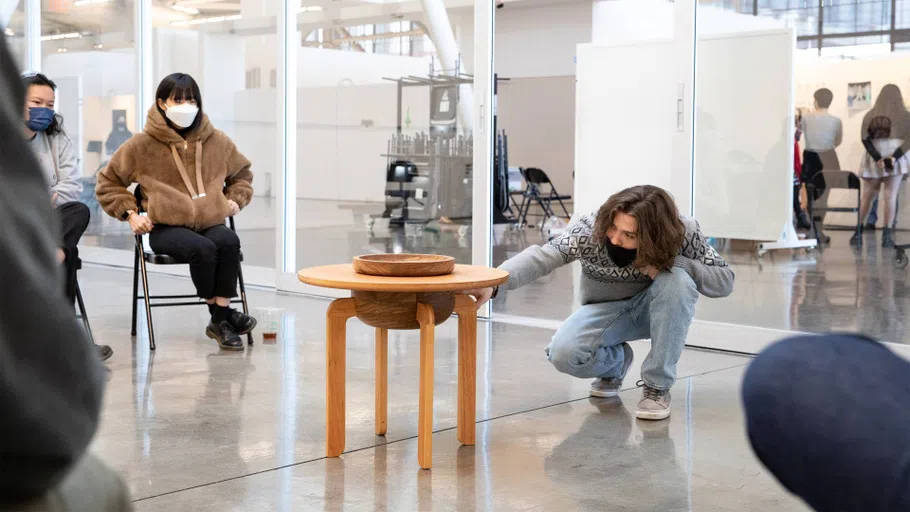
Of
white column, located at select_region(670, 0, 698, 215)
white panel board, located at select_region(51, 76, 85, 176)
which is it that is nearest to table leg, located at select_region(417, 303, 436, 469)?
white column, located at select_region(670, 0, 698, 215)

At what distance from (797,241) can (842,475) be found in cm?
442

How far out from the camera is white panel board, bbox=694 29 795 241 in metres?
5.00

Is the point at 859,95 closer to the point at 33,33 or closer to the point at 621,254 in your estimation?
the point at 621,254

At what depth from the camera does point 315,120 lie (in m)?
7.01

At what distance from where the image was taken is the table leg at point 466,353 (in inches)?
127

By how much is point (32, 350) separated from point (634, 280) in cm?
335

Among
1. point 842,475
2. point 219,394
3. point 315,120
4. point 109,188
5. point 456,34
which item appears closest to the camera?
point 842,475

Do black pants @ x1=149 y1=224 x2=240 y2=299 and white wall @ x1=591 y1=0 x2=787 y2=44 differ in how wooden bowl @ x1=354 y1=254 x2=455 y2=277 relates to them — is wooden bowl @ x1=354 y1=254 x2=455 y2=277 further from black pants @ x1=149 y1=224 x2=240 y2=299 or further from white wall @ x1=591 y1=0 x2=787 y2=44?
white wall @ x1=591 y1=0 x2=787 y2=44

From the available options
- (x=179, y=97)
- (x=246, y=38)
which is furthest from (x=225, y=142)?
(x=246, y=38)

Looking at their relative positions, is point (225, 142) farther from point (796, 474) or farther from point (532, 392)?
point (796, 474)

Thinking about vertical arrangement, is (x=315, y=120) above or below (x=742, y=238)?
above

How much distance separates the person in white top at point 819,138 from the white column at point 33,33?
6937mm

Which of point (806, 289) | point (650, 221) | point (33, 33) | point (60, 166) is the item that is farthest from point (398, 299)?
point (33, 33)

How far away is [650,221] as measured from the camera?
11.5 ft
